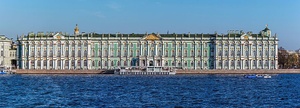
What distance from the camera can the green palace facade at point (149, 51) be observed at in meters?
101

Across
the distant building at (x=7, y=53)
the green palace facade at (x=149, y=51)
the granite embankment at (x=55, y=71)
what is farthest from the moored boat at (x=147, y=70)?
the distant building at (x=7, y=53)

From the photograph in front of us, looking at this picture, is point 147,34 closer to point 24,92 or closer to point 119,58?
point 119,58

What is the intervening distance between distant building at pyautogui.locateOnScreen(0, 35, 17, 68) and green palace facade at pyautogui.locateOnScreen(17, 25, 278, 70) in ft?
13.2

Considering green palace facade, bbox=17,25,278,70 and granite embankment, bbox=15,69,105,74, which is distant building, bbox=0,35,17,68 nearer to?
green palace facade, bbox=17,25,278,70

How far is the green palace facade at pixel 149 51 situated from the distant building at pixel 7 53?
4034 mm

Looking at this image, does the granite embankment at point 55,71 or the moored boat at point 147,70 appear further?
the moored boat at point 147,70

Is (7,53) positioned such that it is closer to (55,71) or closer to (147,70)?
(55,71)

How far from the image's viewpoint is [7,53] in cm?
10494

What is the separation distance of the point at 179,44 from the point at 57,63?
20.5 metres

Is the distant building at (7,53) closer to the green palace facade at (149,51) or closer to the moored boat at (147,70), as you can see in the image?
the green palace facade at (149,51)

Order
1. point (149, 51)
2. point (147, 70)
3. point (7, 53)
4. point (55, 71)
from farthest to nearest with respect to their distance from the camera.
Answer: point (7, 53), point (149, 51), point (147, 70), point (55, 71)

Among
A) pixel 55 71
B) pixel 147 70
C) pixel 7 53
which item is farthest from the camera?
pixel 7 53

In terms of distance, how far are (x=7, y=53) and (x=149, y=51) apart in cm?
2468

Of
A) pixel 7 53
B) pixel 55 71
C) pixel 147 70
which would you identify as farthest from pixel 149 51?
pixel 7 53
